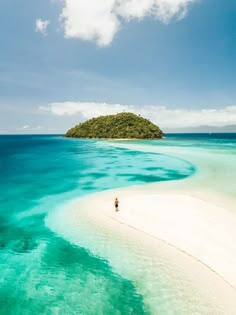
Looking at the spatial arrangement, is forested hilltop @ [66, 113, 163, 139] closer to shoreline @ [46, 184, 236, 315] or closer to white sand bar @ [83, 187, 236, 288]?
white sand bar @ [83, 187, 236, 288]

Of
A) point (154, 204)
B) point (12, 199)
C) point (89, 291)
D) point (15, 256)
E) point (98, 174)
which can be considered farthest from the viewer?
point (98, 174)

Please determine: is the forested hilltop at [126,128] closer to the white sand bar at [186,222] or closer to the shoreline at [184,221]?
the shoreline at [184,221]

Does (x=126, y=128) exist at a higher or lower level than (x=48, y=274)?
higher

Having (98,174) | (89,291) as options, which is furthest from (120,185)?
(89,291)

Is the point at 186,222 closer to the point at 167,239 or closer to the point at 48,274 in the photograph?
the point at 167,239

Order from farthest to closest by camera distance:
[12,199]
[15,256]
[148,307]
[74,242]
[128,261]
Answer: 1. [12,199]
2. [74,242]
3. [15,256]
4. [128,261]
5. [148,307]

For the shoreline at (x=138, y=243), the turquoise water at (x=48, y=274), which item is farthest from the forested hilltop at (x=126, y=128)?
the turquoise water at (x=48, y=274)

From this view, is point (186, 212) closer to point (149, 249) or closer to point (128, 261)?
point (149, 249)

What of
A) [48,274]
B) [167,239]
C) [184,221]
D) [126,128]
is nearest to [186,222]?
[184,221]
